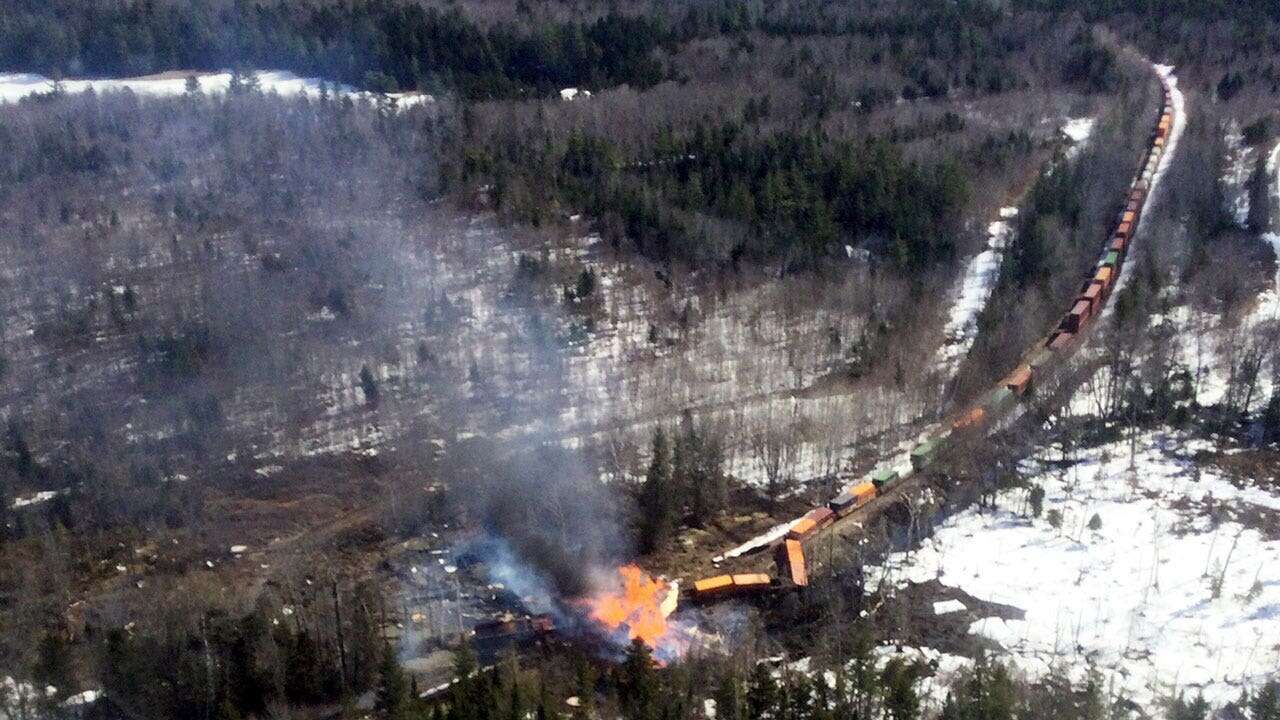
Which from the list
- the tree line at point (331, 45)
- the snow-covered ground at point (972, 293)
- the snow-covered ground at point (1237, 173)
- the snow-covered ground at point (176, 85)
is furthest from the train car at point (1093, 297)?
the snow-covered ground at point (176, 85)

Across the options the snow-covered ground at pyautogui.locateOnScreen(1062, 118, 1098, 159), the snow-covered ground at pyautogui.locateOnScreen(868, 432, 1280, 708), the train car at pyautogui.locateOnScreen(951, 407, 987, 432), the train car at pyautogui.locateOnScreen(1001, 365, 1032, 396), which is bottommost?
the snow-covered ground at pyautogui.locateOnScreen(868, 432, 1280, 708)

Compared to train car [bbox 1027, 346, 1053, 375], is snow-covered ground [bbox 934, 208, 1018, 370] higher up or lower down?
higher up

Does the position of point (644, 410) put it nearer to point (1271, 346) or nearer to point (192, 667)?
point (192, 667)

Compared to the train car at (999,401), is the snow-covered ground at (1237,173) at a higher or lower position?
higher

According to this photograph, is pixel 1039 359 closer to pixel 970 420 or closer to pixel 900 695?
pixel 970 420

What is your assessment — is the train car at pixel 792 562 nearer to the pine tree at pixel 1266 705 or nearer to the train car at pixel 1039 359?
the pine tree at pixel 1266 705

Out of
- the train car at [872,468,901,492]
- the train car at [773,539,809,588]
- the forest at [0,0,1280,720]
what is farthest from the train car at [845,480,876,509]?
the train car at [773,539,809,588]

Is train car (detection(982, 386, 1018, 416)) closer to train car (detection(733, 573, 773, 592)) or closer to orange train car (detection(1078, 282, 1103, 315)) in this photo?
orange train car (detection(1078, 282, 1103, 315))
